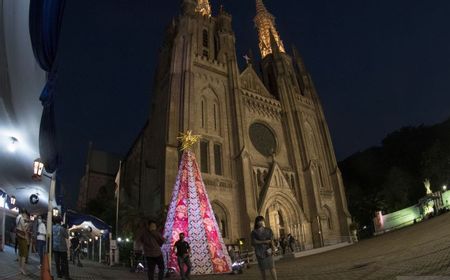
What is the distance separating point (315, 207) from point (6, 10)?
28.8 m

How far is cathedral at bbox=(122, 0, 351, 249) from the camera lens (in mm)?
26016

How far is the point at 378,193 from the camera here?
42.9 metres

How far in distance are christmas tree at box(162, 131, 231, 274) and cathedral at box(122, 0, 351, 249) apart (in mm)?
8130

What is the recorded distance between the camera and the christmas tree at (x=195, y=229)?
12.9 metres

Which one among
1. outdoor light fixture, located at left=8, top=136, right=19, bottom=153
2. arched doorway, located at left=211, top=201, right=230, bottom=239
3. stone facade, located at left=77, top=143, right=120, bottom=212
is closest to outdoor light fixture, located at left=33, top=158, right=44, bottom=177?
outdoor light fixture, located at left=8, top=136, right=19, bottom=153

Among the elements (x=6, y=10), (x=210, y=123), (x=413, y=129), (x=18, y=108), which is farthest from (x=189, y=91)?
(x=413, y=129)

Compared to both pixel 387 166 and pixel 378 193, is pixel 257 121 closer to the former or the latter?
pixel 378 193

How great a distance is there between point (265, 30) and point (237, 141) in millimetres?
27410

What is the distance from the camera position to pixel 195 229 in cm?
1368

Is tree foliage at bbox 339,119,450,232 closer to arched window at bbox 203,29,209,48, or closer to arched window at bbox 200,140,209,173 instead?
arched window at bbox 200,140,209,173

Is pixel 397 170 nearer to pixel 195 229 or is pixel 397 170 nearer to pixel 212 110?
pixel 212 110

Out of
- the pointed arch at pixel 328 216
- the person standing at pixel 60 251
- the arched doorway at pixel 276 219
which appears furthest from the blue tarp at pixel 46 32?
the pointed arch at pixel 328 216

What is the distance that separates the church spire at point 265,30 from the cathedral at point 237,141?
7076 mm

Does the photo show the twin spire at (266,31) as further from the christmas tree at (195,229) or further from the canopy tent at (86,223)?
the christmas tree at (195,229)
